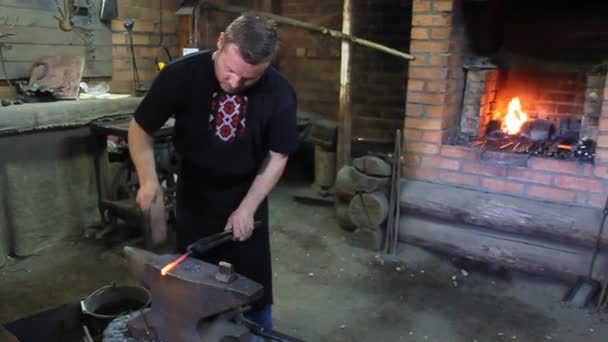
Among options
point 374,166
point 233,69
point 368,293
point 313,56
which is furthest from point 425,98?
point 233,69

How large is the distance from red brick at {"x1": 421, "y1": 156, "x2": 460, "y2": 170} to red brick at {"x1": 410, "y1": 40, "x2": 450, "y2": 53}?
0.62 meters

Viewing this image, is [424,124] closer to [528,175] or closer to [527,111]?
[528,175]

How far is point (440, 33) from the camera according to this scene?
3107mm

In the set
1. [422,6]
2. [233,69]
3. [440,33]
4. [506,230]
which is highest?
[422,6]

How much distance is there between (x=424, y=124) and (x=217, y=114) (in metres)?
1.81

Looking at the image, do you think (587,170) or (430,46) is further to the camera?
(430,46)

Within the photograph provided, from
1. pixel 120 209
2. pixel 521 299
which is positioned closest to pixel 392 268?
pixel 521 299

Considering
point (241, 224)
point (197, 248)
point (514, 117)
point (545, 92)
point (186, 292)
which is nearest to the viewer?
point (186, 292)

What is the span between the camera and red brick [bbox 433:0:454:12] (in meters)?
3.05

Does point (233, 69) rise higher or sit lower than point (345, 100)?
higher

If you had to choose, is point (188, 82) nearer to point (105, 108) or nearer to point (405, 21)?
point (105, 108)

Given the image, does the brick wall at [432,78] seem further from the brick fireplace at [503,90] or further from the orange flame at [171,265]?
the orange flame at [171,265]

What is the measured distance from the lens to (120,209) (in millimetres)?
3291

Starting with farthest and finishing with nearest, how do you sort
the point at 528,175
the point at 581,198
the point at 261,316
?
the point at 528,175 → the point at 581,198 → the point at 261,316
